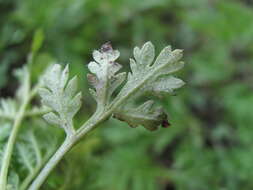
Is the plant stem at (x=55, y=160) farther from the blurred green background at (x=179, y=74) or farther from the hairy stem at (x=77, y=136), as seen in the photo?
the blurred green background at (x=179, y=74)

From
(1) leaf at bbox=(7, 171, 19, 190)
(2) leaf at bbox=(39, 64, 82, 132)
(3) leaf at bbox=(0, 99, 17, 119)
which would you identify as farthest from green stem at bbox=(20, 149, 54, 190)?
(2) leaf at bbox=(39, 64, 82, 132)

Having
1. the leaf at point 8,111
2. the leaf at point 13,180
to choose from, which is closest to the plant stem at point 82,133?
the leaf at point 13,180

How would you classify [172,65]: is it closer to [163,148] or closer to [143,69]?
[143,69]

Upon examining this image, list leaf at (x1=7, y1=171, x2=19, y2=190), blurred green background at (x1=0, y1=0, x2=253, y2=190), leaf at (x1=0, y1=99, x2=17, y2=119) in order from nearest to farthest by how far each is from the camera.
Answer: leaf at (x1=7, y1=171, x2=19, y2=190) < leaf at (x1=0, y1=99, x2=17, y2=119) < blurred green background at (x1=0, y1=0, x2=253, y2=190)

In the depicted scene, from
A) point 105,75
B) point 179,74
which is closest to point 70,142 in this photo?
point 105,75

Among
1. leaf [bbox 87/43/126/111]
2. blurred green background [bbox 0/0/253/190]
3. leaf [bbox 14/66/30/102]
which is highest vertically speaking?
leaf [bbox 87/43/126/111]

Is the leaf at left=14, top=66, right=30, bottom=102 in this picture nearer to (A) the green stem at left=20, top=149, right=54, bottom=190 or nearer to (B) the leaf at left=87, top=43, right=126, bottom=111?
(A) the green stem at left=20, top=149, right=54, bottom=190

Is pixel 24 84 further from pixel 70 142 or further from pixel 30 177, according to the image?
pixel 70 142
